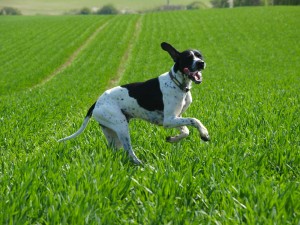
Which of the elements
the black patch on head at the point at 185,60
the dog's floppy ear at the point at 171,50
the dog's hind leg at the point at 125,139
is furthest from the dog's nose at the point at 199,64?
the dog's hind leg at the point at 125,139

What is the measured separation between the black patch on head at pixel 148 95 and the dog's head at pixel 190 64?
416mm

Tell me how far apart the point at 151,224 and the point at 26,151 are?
4723 millimetres

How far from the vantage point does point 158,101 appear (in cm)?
569

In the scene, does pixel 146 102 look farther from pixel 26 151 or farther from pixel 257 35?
pixel 257 35

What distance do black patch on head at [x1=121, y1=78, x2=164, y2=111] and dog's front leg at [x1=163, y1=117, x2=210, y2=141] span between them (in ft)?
0.92

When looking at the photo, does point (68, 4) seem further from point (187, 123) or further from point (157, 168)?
point (157, 168)

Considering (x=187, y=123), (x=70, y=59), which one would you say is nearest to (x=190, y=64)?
(x=187, y=123)

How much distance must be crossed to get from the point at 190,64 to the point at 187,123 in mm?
835

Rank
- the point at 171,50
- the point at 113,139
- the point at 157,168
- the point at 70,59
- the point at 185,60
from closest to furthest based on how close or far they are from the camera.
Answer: the point at 157,168
the point at 185,60
the point at 171,50
the point at 113,139
the point at 70,59

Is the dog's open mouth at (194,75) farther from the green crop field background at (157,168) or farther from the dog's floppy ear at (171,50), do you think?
the green crop field background at (157,168)

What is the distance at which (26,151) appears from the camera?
7.25m

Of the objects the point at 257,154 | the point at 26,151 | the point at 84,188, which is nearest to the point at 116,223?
the point at 84,188

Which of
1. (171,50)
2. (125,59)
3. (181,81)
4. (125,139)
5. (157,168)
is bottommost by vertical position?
(125,59)

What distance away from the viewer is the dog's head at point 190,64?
5391 millimetres
